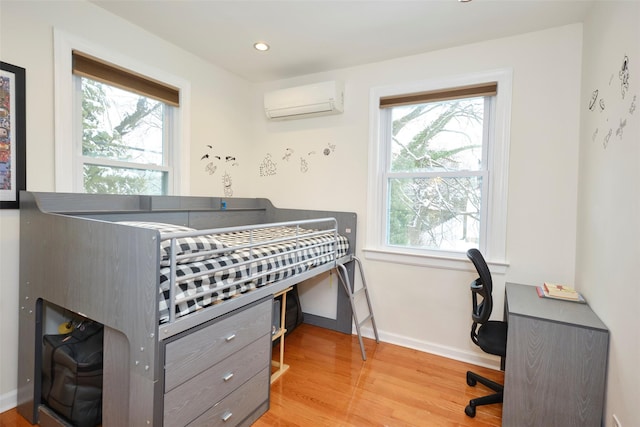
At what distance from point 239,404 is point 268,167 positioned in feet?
7.17

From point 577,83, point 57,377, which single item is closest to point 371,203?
point 577,83

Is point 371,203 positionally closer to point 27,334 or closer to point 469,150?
point 469,150

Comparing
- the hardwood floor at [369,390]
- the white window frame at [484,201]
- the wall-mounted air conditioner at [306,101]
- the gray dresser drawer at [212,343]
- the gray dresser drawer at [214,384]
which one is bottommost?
the hardwood floor at [369,390]

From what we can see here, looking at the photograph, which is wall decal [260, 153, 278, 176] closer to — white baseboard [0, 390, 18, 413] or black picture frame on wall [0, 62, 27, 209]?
black picture frame on wall [0, 62, 27, 209]

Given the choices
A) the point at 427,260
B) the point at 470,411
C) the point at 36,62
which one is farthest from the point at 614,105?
the point at 36,62

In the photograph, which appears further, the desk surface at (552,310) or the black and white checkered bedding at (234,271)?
the desk surface at (552,310)

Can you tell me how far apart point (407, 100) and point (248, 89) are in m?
1.63

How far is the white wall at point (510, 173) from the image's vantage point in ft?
6.98

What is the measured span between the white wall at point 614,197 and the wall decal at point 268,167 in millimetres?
2459

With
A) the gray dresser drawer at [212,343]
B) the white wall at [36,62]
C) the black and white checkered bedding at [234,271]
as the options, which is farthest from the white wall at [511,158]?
the gray dresser drawer at [212,343]

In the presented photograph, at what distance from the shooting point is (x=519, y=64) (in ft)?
7.33

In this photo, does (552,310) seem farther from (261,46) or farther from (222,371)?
(261,46)

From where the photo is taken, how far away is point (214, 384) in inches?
56.6

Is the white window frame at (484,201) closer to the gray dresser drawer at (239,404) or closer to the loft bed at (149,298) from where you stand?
the loft bed at (149,298)
